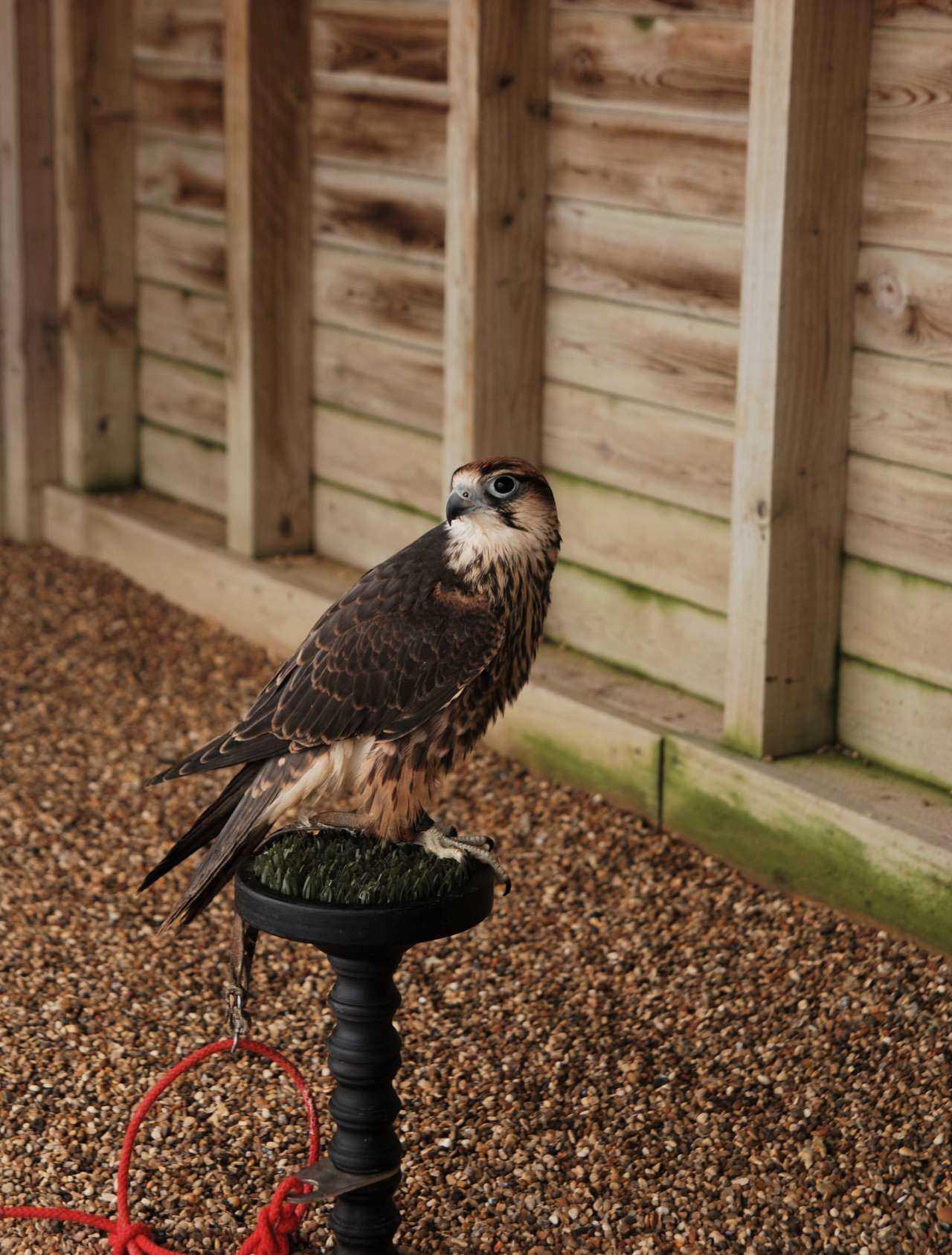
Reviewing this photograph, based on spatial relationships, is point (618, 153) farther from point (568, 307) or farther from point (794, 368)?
point (794, 368)

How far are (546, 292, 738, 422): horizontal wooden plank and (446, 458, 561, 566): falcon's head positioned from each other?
1294 mm

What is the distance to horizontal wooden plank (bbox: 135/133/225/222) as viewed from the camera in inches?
204

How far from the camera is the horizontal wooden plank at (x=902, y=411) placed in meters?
3.23

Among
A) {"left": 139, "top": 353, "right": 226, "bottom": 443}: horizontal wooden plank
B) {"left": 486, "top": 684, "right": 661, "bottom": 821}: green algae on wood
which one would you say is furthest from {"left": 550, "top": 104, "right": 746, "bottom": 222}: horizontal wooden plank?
{"left": 139, "top": 353, "right": 226, "bottom": 443}: horizontal wooden plank

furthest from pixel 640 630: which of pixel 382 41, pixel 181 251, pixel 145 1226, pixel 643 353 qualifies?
pixel 181 251

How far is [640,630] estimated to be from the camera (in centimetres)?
402

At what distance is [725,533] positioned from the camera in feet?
12.2

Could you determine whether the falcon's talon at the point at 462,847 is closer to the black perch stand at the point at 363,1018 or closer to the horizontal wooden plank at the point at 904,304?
the black perch stand at the point at 363,1018

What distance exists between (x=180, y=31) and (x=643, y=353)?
7.11 ft

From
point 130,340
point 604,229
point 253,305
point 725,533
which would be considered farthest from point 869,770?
point 130,340

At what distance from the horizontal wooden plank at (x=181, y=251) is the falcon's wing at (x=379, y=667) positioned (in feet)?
9.08

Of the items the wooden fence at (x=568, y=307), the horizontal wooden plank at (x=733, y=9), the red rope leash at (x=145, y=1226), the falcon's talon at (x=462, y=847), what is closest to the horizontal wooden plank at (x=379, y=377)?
the wooden fence at (x=568, y=307)

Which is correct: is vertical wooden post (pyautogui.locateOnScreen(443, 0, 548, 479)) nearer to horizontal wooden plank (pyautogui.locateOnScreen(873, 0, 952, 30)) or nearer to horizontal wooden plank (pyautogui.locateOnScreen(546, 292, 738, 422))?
horizontal wooden plank (pyautogui.locateOnScreen(546, 292, 738, 422))

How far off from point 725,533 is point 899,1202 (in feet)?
5.24
